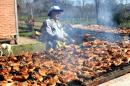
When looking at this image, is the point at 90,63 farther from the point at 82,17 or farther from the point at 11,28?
the point at 82,17

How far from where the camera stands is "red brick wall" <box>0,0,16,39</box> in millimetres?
14570

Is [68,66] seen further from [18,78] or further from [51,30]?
[51,30]

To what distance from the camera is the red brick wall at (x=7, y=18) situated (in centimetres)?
1457

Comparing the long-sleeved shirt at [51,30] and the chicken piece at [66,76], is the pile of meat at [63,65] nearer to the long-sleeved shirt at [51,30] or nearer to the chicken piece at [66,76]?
the chicken piece at [66,76]

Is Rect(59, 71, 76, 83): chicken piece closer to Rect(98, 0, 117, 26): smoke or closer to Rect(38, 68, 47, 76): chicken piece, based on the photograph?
Rect(38, 68, 47, 76): chicken piece

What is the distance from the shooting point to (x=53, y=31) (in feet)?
23.7

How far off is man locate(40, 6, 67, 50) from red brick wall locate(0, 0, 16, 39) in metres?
7.84

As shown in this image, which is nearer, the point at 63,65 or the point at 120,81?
the point at 120,81

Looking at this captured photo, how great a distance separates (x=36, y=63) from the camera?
5027 millimetres

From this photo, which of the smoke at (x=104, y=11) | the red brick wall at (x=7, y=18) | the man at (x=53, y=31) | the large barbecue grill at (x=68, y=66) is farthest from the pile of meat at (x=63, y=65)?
the smoke at (x=104, y=11)

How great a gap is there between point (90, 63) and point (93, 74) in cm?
54

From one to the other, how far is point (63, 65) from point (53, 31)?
2277 millimetres

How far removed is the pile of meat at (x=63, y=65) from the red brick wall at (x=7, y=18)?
28.8 ft

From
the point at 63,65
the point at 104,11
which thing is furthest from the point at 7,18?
the point at 63,65
